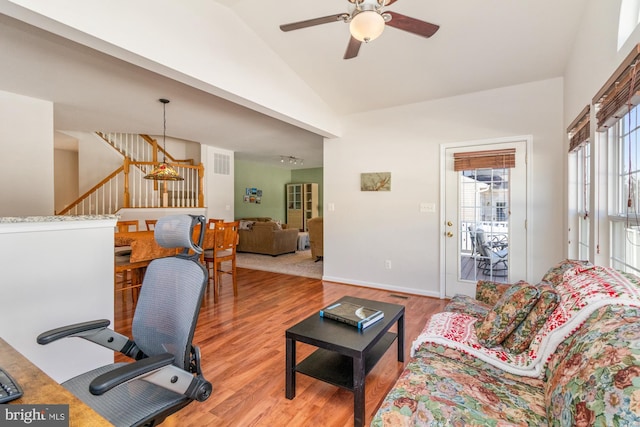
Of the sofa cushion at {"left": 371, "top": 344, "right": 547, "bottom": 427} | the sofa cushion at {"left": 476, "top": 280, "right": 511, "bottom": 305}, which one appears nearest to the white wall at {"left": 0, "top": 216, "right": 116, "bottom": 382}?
the sofa cushion at {"left": 371, "top": 344, "right": 547, "bottom": 427}

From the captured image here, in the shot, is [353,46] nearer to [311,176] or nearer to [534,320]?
[534,320]

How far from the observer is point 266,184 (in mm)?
9797

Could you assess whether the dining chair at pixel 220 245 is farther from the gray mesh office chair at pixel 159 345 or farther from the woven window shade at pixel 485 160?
the woven window shade at pixel 485 160

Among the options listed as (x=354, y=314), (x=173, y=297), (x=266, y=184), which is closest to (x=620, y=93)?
(x=354, y=314)

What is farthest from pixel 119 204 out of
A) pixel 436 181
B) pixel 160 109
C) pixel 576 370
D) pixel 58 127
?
pixel 576 370

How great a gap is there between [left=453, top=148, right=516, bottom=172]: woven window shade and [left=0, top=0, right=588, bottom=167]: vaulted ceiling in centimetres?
77

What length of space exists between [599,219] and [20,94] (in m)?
5.82

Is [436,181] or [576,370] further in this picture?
[436,181]

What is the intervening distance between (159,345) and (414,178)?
140 inches

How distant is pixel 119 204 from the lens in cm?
570

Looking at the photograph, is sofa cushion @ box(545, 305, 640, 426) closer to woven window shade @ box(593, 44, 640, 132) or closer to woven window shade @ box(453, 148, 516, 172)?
woven window shade @ box(593, 44, 640, 132)

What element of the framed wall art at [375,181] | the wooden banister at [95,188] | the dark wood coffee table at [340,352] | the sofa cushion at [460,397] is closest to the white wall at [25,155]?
the wooden banister at [95,188]

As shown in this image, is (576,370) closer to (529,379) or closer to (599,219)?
(529,379)

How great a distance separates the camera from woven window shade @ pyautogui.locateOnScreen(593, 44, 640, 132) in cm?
140
